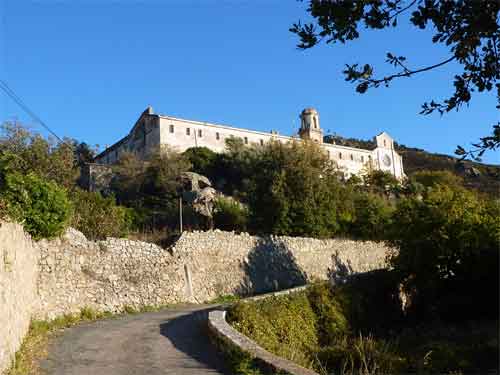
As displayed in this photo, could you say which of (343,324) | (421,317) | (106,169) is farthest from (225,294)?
(106,169)

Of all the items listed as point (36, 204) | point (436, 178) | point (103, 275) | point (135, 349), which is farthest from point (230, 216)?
point (436, 178)

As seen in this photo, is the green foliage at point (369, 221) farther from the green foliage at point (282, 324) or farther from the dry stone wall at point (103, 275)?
the green foliage at point (282, 324)

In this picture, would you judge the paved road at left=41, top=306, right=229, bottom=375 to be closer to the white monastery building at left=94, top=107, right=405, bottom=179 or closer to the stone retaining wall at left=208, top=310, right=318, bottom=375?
the stone retaining wall at left=208, top=310, right=318, bottom=375

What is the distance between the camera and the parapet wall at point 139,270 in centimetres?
1133

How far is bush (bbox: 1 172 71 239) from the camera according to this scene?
1416 cm

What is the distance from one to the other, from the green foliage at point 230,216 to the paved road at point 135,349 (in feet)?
60.5

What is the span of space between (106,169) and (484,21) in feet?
162

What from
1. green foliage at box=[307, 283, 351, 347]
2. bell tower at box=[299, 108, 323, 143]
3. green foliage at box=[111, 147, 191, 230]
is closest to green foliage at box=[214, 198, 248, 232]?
green foliage at box=[111, 147, 191, 230]

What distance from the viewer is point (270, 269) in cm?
2591

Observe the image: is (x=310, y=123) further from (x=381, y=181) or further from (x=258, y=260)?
(x=258, y=260)

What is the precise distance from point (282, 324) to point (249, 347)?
5.27 metres

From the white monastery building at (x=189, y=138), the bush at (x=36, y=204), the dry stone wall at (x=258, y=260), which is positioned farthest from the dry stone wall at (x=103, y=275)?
the white monastery building at (x=189, y=138)

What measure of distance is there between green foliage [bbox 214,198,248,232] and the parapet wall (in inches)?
252

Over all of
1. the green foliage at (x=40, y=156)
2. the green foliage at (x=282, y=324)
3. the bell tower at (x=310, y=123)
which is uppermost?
the bell tower at (x=310, y=123)
